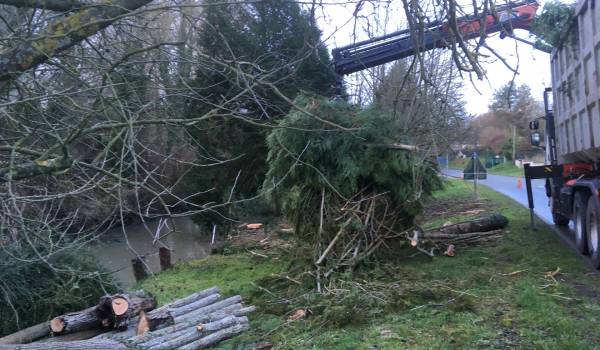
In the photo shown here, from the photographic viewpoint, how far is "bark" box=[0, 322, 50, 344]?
6703 millimetres

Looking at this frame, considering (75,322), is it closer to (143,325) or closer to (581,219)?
(143,325)

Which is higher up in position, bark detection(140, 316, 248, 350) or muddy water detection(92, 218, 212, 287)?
bark detection(140, 316, 248, 350)

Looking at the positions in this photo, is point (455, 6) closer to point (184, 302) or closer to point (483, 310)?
point (483, 310)

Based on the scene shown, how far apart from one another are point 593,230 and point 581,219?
64 cm

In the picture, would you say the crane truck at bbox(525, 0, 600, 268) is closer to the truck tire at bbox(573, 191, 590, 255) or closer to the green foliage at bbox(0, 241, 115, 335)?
the truck tire at bbox(573, 191, 590, 255)

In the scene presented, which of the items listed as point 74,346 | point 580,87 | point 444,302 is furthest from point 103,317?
point 580,87

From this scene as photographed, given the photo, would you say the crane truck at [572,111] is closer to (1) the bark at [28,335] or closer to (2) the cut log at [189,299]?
(2) the cut log at [189,299]

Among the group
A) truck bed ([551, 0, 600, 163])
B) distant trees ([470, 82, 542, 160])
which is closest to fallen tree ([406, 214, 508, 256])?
truck bed ([551, 0, 600, 163])

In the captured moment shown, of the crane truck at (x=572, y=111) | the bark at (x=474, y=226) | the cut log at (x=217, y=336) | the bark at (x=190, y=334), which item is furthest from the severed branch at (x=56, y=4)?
the bark at (x=474, y=226)

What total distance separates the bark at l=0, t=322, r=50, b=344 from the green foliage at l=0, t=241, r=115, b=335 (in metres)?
0.39

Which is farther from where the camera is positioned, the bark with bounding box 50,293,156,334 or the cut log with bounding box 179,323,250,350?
the bark with bounding box 50,293,156,334

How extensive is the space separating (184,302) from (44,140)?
2.58 metres

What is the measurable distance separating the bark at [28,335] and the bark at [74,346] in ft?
5.34

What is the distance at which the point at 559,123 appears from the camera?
11.3 metres
